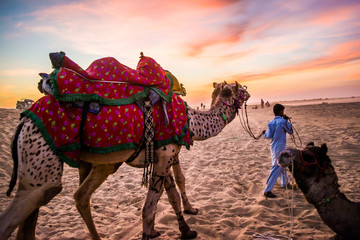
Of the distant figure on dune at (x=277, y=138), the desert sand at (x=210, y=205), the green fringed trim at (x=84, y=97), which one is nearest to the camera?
the green fringed trim at (x=84, y=97)

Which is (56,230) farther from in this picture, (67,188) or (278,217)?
(278,217)

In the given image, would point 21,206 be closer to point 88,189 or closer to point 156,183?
point 88,189

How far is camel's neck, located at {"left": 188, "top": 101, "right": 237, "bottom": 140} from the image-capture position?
151 inches

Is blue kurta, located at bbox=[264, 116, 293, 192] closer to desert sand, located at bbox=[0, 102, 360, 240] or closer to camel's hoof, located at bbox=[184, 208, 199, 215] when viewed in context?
desert sand, located at bbox=[0, 102, 360, 240]

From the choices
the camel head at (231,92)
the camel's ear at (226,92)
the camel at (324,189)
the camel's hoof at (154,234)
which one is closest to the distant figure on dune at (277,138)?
the camel head at (231,92)

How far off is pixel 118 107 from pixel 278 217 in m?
3.56

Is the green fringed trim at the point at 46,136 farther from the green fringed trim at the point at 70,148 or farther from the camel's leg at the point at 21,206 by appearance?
the camel's leg at the point at 21,206

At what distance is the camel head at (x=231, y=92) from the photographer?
14.1ft

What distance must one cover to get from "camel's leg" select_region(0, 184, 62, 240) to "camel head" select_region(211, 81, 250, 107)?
9.90ft

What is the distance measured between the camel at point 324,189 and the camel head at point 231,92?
5.26 ft

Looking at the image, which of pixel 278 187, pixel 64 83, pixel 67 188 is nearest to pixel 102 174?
pixel 64 83

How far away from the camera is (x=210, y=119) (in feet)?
13.4

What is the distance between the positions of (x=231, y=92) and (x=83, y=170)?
2.91 metres

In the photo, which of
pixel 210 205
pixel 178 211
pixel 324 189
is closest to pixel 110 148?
pixel 178 211
